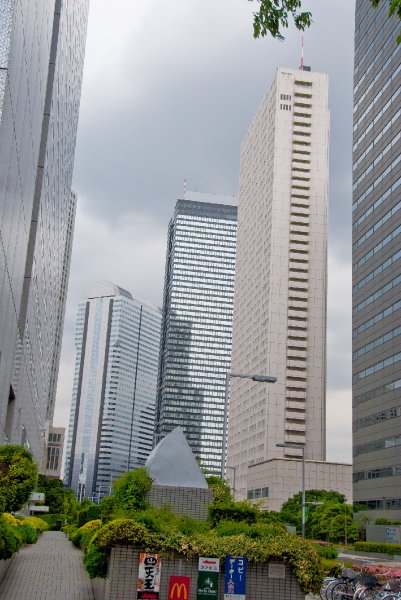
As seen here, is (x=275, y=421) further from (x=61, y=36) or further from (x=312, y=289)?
(x=61, y=36)

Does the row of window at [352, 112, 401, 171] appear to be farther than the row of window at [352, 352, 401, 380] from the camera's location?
Yes

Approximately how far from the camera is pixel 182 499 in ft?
67.2

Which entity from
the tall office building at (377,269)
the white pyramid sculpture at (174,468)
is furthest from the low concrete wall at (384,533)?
the white pyramid sculpture at (174,468)

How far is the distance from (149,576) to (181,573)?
82 centimetres

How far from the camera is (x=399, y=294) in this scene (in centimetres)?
7788

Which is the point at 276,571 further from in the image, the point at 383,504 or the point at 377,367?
the point at 377,367

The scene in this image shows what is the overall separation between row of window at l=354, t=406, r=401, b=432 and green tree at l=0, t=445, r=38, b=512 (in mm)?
67704

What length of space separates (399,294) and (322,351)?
55.3 metres

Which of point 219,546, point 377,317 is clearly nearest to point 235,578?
point 219,546

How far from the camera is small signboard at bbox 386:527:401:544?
211 ft

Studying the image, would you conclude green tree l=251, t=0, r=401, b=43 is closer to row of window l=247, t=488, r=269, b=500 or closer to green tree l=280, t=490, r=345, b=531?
green tree l=280, t=490, r=345, b=531

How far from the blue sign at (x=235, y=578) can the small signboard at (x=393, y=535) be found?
183ft

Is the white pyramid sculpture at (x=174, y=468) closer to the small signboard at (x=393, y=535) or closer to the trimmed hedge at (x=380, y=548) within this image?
the trimmed hedge at (x=380, y=548)

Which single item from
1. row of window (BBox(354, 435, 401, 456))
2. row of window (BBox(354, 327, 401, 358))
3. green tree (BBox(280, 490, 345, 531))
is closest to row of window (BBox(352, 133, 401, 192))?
row of window (BBox(354, 327, 401, 358))
